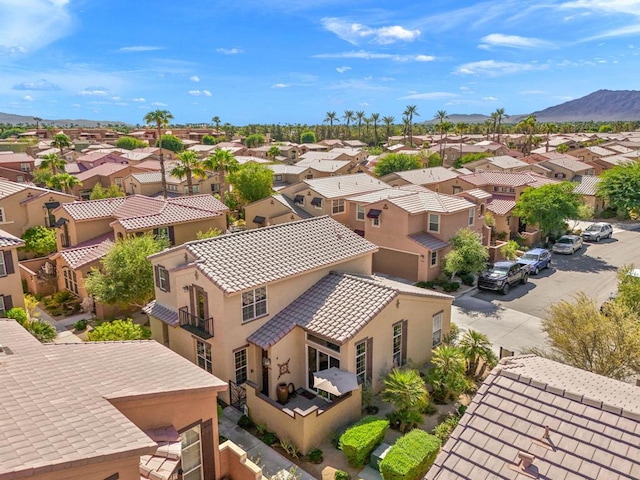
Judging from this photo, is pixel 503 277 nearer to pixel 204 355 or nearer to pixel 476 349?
pixel 476 349

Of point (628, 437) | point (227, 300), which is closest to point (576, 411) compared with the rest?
point (628, 437)

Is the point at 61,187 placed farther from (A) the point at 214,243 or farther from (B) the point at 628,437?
(B) the point at 628,437

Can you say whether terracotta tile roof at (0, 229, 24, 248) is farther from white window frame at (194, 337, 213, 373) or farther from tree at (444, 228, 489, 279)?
tree at (444, 228, 489, 279)

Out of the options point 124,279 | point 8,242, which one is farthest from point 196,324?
point 8,242

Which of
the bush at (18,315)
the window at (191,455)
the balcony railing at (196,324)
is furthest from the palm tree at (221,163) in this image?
the window at (191,455)

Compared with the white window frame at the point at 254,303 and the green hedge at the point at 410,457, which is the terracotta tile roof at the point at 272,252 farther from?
the green hedge at the point at 410,457

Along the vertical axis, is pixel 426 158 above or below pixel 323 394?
above
